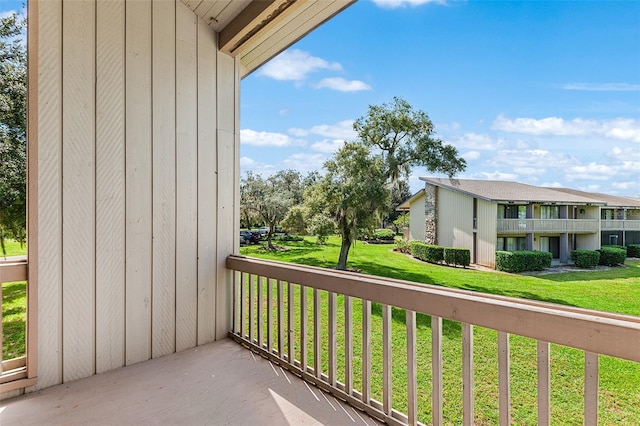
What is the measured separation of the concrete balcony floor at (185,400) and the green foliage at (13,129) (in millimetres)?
806

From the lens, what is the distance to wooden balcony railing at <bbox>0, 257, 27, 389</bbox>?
154 cm

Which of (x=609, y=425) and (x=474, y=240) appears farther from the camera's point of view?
(x=474, y=240)

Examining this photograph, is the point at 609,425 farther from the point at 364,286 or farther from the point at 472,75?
the point at 472,75

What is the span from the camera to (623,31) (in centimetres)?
127

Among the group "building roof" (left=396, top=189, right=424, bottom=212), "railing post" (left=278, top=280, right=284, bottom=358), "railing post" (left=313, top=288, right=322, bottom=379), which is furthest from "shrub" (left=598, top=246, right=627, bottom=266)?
"railing post" (left=278, top=280, right=284, bottom=358)

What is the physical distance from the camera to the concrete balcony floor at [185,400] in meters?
1.41

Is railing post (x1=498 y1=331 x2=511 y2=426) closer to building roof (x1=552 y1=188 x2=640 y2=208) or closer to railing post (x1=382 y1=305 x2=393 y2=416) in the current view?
railing post (x1=382 y1=305 x2=393 y2=416)

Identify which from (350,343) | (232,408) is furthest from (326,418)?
(232,408)

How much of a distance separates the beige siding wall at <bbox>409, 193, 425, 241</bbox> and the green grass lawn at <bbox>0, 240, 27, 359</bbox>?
228cm

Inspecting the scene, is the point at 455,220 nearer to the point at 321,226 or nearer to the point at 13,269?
the point at 321,226

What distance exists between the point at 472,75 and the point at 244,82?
1.82 m

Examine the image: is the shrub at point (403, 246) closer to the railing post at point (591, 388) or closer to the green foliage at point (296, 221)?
the green foliage at point (296, 221)

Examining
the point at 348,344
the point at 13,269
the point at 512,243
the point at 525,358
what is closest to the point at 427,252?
the point at 512,243

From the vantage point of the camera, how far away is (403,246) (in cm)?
240
